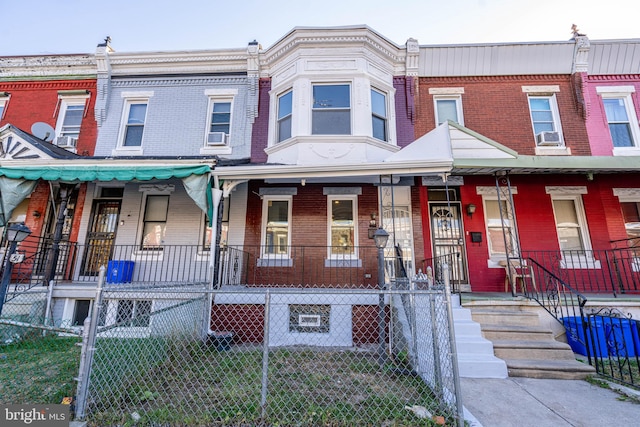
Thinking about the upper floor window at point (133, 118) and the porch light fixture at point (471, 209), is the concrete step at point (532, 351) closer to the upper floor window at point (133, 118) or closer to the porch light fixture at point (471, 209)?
the porch light fixture at point (471, 209)

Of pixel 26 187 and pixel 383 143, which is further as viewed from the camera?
pixel 383 143

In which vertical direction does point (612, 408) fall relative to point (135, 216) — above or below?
below

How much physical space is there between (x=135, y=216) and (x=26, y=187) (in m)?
2.43

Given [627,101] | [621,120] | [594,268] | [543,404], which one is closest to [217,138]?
[543,404]

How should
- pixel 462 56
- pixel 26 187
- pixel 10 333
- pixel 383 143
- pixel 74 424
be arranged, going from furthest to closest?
pixel 462 56, pixel 383 143, pixel 26 187, pixel 10 333, pixel 74 424

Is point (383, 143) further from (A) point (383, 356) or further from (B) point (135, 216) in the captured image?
(B) point (135, 216)

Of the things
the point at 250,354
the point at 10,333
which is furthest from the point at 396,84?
the point at 10,333

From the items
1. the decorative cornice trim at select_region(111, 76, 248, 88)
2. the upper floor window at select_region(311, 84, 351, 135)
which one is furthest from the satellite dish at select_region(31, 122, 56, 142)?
the upper floor window at select_region(311, 84, 351, 135)

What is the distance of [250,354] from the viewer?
18.2 feet

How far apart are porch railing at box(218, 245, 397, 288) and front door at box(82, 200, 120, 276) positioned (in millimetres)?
3940

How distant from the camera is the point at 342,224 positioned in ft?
28.4

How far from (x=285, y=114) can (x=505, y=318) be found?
7637mm

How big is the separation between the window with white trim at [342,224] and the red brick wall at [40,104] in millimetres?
8169

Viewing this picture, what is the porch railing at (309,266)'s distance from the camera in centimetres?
804
